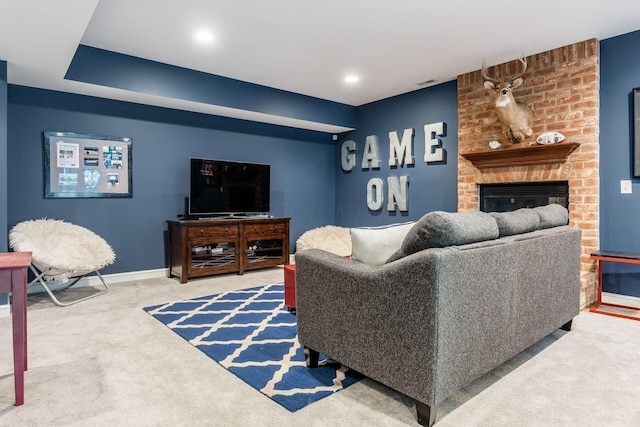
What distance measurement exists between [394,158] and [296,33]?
2594 millimetres

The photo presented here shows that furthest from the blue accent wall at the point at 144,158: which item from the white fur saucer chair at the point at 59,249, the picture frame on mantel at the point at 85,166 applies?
the white fur saucer chair at the point at 59,249

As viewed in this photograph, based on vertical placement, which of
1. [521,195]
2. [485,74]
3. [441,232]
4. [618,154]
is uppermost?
[485,74]

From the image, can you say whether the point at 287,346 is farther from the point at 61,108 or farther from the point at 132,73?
the point at 61,108

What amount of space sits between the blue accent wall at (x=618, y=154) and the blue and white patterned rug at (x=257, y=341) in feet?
9.87

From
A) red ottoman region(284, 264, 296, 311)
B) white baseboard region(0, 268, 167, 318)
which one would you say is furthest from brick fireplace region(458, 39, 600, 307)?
white baseboard region(0, 268, 167, 318)

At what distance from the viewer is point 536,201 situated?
4.00 m

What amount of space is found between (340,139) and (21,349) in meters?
5.39

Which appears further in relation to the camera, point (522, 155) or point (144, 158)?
point (144, 158)

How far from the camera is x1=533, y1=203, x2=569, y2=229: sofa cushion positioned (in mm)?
2480

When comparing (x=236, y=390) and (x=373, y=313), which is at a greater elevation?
(x=373, y=313)

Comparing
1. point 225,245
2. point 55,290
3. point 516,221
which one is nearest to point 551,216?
point 516,221

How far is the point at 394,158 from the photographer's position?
5.56 metres

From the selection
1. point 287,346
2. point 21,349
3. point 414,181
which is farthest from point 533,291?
point 414,181

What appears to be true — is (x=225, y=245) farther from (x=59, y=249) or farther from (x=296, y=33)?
(x=296, y=33)
